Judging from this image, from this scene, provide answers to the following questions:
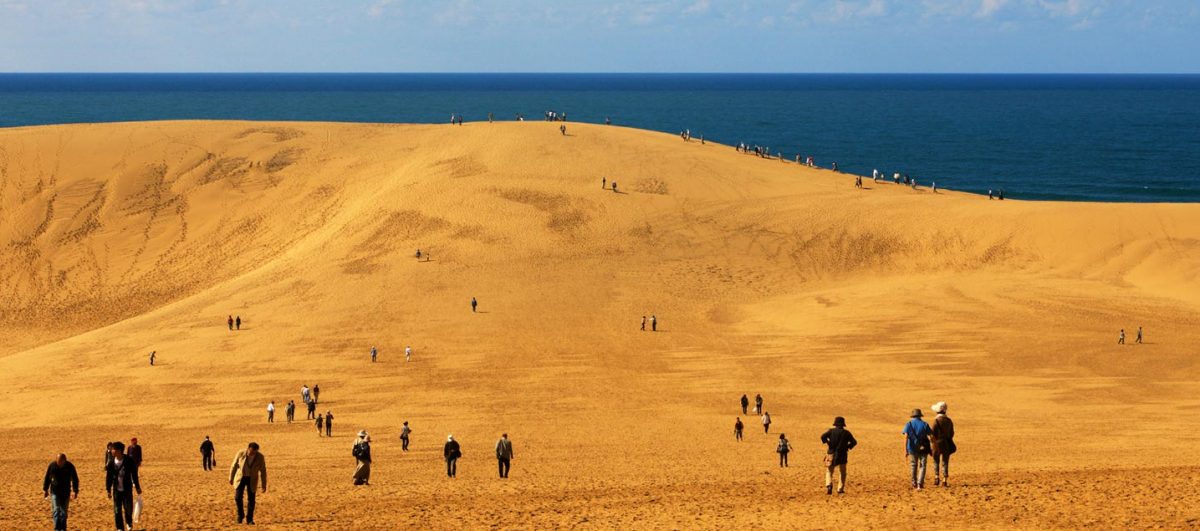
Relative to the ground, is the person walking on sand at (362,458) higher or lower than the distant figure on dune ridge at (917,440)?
lower

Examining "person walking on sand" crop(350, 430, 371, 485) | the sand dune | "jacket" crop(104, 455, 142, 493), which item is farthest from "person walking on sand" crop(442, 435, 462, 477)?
"jacket" crop(104, 455, 142, 493)

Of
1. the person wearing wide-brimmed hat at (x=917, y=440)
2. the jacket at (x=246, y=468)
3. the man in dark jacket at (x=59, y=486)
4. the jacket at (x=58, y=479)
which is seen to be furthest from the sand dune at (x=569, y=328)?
the jacket at (x=58, y=479)

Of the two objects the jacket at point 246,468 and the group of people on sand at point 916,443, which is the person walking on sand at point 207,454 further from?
the group of people on sand at point 916,443

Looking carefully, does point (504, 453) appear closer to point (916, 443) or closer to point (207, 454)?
point (207, 454)

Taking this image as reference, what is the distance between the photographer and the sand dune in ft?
68.1

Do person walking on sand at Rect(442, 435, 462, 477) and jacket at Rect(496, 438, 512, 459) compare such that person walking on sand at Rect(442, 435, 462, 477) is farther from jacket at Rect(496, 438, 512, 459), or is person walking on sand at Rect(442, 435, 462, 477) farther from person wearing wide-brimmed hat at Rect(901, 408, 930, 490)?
person wearing wide-brimmed hat at Rect(901, 408, 930, 490)

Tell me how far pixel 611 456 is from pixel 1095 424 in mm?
14050

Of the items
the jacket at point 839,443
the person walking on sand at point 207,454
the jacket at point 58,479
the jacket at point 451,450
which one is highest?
the jacket at point 839,443

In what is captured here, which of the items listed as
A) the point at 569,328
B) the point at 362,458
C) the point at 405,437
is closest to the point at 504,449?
the point at 362,458

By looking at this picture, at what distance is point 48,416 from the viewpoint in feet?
125

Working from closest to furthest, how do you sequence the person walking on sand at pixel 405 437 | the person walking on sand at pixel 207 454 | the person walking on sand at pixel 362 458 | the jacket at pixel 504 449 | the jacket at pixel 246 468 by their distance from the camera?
the jacket at pixel 246 468, the person walking on sand at pixel 362 458, the jacket at pixel 504 449, the person walking on sand at pixel 207 454, the person walking on sand at pixel 405 437

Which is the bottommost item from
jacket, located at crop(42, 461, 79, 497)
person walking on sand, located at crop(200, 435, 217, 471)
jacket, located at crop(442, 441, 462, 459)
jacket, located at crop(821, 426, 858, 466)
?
person walking on sand, located at crop(200, 435, 217, 471)

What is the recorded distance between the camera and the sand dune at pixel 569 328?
20.8 meters

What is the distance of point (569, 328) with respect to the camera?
4897 cm
